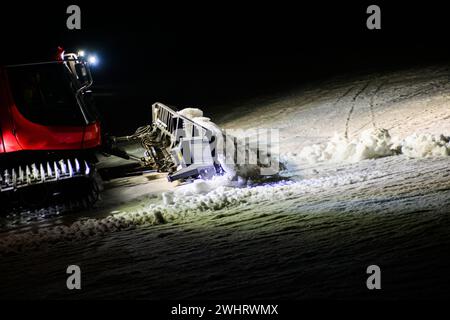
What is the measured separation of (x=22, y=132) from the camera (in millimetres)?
7340

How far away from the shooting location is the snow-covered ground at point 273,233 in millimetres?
4629

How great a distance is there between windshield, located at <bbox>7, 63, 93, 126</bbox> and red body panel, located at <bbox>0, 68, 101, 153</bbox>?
75 mm

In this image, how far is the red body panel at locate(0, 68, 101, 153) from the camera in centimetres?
730

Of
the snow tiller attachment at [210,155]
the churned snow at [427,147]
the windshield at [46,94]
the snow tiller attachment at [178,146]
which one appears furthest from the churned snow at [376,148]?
the windshield at [46,94]

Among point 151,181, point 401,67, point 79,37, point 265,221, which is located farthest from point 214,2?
point 265,221

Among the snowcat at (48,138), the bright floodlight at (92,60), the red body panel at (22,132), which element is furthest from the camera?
the bright floodlight at (92,60)

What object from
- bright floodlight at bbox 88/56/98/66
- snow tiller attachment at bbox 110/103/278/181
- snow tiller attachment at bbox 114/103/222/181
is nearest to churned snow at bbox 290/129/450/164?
snow tiller attachment at bbox 110/103/278/181

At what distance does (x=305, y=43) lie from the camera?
90.4 feet

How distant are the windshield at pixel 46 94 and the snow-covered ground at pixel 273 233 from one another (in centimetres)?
138

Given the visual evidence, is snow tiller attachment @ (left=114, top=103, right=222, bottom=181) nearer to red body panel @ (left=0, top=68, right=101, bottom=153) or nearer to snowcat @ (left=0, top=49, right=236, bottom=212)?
snowcat @ (left=0, top=49, right=236, bottom=212)

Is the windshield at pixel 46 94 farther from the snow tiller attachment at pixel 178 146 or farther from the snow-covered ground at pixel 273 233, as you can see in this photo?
the snow tiller attachment at pixel 178 146

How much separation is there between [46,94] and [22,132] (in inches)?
30.8

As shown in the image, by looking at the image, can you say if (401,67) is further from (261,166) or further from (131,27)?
(131,27)
